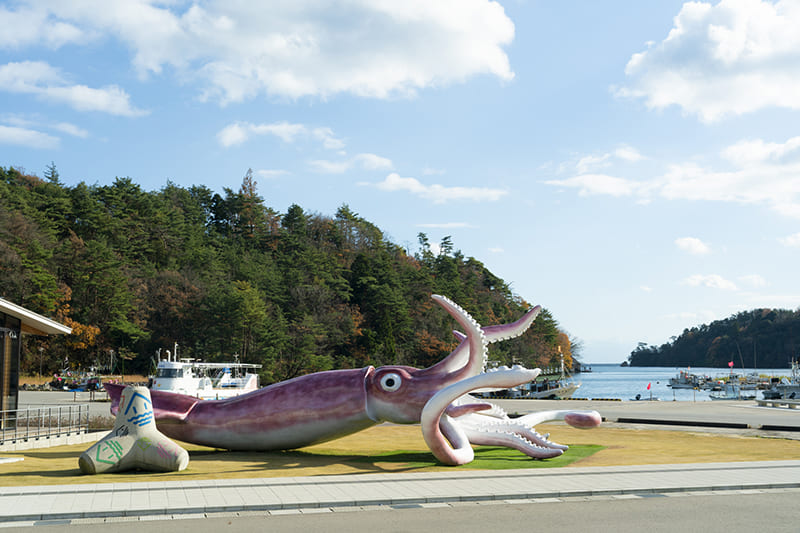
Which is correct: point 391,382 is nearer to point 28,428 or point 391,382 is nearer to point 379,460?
point 379,460

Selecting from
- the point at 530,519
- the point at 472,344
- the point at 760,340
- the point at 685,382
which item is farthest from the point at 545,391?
the point at 760,340

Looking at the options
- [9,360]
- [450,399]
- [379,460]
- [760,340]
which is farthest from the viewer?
[760,340]

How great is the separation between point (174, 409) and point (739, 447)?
16454mm

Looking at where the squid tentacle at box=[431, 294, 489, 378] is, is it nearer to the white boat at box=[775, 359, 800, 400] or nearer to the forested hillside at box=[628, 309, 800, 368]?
the white boat at box=[775, 359, 800, 400]

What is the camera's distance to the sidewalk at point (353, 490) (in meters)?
10.7

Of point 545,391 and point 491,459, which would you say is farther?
point 545,391

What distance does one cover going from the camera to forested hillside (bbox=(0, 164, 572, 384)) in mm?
72375

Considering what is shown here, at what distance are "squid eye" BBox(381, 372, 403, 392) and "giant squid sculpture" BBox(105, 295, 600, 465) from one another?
3 cm

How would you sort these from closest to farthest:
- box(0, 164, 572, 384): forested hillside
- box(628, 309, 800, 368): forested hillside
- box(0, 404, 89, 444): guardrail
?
box(0, 404, 89, 444): guardrail < box(0, 164, 572, 384): forested hillside < box(628, 309, 800, 368): forested hillside

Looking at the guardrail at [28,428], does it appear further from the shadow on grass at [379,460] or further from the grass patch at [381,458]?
the shadow on grass at [379,460]

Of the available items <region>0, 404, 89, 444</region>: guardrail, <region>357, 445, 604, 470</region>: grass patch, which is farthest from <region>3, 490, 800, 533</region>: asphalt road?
<region>0, 404, 89, 444</region>: guardrail

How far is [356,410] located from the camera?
17562 mm

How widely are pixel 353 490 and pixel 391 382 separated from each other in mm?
5383

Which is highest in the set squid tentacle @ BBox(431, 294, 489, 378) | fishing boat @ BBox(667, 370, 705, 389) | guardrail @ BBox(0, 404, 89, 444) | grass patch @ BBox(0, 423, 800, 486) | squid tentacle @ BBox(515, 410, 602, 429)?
squid tentacle @ BBox(431, 294, 489, 378)
